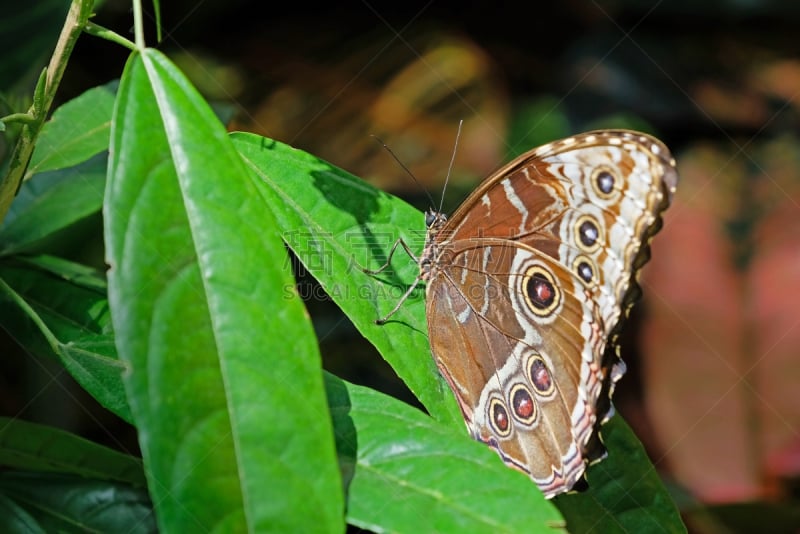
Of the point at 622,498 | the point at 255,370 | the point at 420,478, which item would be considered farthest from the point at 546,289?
the point at 255,370

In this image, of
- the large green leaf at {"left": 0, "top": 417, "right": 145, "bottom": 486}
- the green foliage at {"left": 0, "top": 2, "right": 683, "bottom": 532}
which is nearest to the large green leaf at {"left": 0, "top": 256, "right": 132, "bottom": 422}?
the green foliage at {"left": 0, "top": 2, "right": 683, "bottom": 532}

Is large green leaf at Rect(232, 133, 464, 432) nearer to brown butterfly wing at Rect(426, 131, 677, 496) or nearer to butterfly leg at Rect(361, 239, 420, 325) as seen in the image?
butterfly leg at Rect(361, 239, 420, 325)

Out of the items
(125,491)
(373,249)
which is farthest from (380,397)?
(125,491)

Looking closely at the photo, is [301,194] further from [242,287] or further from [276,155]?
[242,287]

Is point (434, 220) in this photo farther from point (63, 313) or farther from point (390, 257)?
point (63, 313)

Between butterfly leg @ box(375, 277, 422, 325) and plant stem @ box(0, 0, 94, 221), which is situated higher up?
plant stem @ box(0, 0, 94, 221)
